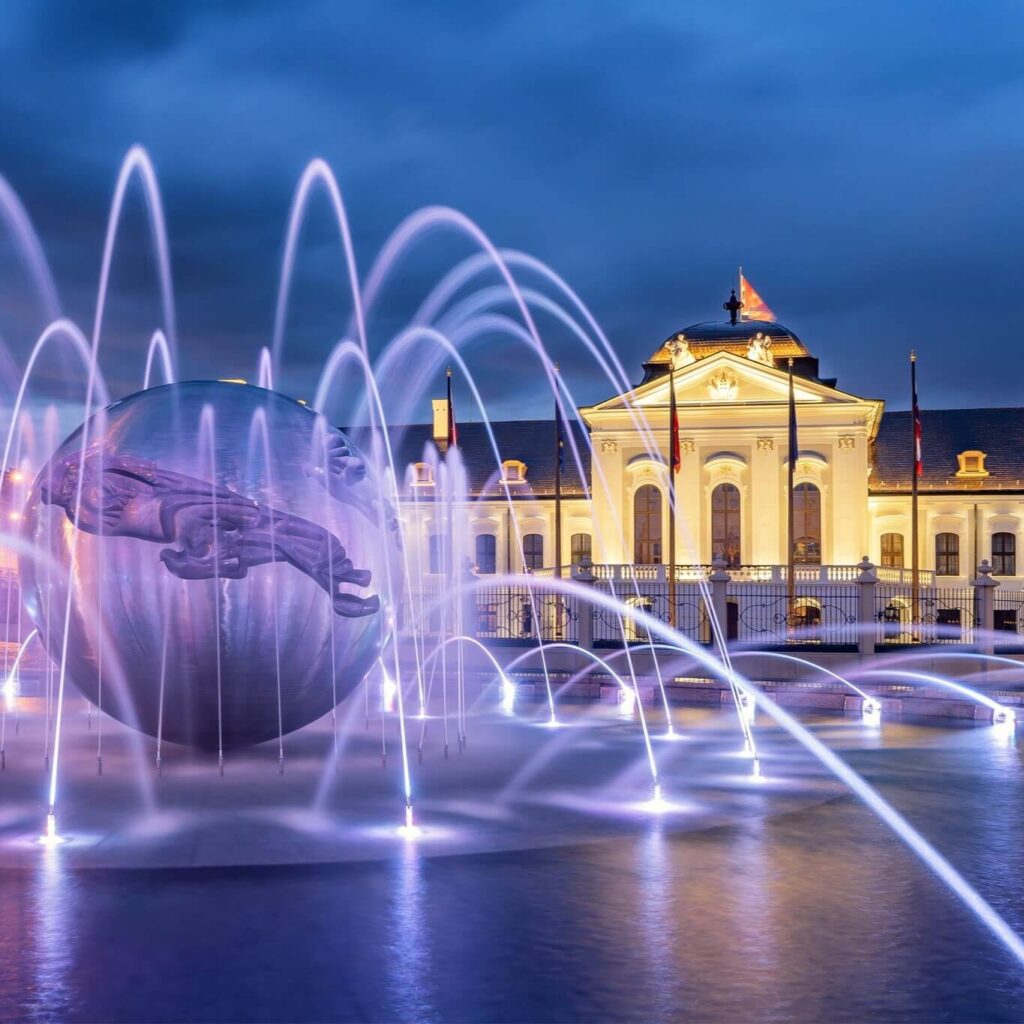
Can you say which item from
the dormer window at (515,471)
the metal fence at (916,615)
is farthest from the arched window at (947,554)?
the dormer window at (515,471)

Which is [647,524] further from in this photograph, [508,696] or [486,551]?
[508,696]

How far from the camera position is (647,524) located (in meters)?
55.0

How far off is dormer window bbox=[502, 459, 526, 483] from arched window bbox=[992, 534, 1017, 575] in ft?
70.6

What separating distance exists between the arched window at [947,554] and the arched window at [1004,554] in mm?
1547

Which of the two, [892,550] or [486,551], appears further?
[486,551]

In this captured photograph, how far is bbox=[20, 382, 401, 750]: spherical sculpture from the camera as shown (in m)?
11.6

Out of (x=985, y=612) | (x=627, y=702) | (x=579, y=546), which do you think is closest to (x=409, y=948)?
(x=627, y=702)

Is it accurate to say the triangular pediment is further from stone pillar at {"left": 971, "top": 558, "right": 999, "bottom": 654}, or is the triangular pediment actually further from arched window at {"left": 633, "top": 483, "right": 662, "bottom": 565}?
stone pillar at {"left": 971, "top": 558, "right": 999, "bottom": 654}

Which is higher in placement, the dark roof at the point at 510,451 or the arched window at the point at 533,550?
the dark roof at the point at 510,451

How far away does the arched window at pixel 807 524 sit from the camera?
53.3 meters

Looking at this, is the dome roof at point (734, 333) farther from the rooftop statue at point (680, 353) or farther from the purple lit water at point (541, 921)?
the purple lit water at point (541, 921)

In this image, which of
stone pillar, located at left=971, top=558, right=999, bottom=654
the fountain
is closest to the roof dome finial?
stone pillar, located at left=971, top=558, right=999, bottom=654

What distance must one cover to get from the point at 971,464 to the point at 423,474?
25.7m

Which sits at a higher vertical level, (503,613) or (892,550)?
(892,550)
